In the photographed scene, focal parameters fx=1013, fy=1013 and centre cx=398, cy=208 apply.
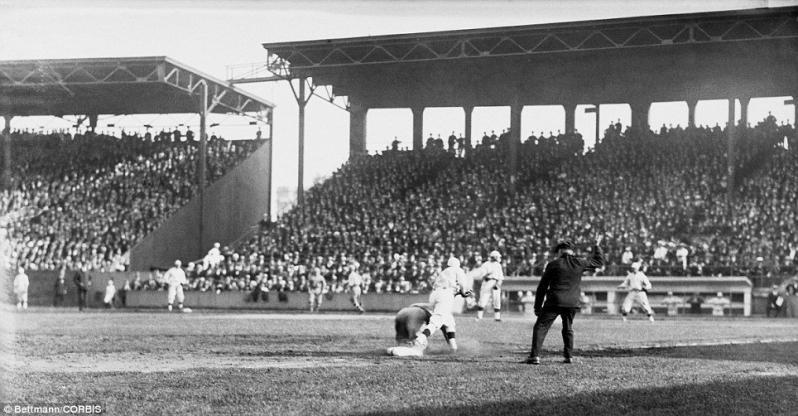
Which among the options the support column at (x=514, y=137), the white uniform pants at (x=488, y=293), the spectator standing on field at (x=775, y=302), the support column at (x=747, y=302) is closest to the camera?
the white uniform pants at (x=488, y=293)

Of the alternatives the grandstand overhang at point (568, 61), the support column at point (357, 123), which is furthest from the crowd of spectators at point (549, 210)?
the support column at point (357, 123)

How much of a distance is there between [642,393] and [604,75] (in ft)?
117

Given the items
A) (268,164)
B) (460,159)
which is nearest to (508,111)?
(460,159)

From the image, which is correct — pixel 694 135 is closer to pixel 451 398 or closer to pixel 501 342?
pixel 501 342

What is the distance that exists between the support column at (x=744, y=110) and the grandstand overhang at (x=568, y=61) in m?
0.31

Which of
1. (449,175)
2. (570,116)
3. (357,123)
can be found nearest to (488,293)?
(449,175)

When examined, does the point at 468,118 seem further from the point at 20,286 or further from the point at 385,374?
the point at 385,374

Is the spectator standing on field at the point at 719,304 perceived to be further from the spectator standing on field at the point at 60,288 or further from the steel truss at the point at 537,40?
the spectator standing on field at the point at 60,288

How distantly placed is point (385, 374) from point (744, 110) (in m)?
35.3

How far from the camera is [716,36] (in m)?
40.0

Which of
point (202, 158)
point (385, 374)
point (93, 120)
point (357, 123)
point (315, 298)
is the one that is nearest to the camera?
point (385, 374)

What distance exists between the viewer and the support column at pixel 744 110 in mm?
43787

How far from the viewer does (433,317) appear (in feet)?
54.5

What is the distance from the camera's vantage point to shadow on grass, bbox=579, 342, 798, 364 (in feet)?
55.4
